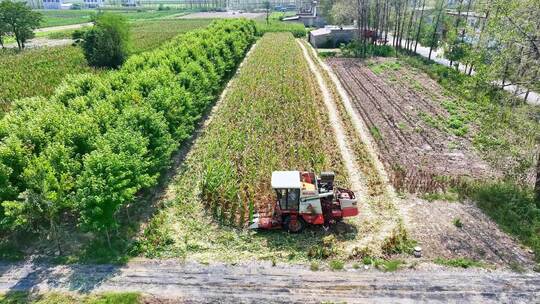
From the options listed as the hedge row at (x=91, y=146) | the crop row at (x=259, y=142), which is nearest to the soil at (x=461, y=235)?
the crop row at (x=259, y=142)

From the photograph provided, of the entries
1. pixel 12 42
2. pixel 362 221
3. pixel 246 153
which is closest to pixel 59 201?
pixel 246 153

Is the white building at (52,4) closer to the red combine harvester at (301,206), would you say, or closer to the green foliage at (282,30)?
the green foliage at (282,30)

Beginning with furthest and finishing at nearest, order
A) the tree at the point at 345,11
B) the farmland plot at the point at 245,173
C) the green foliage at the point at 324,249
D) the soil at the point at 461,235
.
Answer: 1. the tree at the point at 345,11
2. the farmland plot at the point at 245,173
3. the green foliage at the point at 324,249
4. the soil at the point at 461,235

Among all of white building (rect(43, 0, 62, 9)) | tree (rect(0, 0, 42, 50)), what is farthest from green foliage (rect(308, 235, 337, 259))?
white building (rect(43, 0, 62, 9))

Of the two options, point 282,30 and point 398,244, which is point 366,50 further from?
point 398,244

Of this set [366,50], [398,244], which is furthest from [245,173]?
[366,50]

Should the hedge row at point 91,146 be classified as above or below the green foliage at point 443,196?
above
